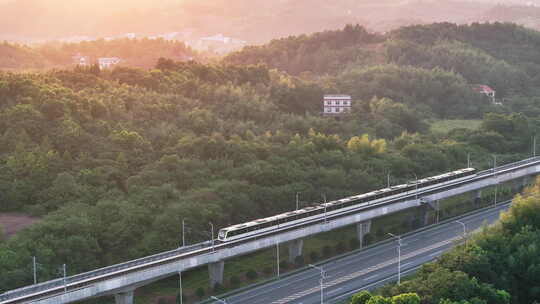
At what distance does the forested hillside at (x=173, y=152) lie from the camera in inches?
2421

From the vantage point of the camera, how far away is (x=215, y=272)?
2271 inches

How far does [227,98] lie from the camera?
4373 inches

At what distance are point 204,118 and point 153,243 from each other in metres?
38.8

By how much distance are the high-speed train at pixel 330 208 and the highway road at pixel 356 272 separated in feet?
16.0

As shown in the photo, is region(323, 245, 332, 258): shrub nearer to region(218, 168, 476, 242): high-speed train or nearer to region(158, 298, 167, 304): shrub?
region(218, 168, 476, 242): high-speed train

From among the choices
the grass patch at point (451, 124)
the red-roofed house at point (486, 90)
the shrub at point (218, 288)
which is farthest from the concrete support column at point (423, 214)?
the red-roofed house at point (486, 90)

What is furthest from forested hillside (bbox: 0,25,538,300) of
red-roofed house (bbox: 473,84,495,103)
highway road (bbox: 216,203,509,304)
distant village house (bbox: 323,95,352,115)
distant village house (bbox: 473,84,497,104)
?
red-roofed house (bbox: 473,84,495,103)

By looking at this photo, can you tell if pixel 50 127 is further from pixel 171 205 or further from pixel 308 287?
pixel 308 287

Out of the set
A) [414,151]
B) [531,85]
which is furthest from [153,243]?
[531,85]

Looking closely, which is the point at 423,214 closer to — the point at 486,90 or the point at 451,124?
the point at 451,124

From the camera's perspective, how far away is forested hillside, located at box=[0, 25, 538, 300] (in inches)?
2421

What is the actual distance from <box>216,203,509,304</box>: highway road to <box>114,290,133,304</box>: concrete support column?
26.6 ft

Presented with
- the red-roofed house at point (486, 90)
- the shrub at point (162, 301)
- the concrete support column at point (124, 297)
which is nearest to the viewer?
the concrete support column at point (124, 297)

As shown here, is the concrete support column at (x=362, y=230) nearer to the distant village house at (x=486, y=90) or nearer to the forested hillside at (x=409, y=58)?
the distant village house at (x=486, y=90)
